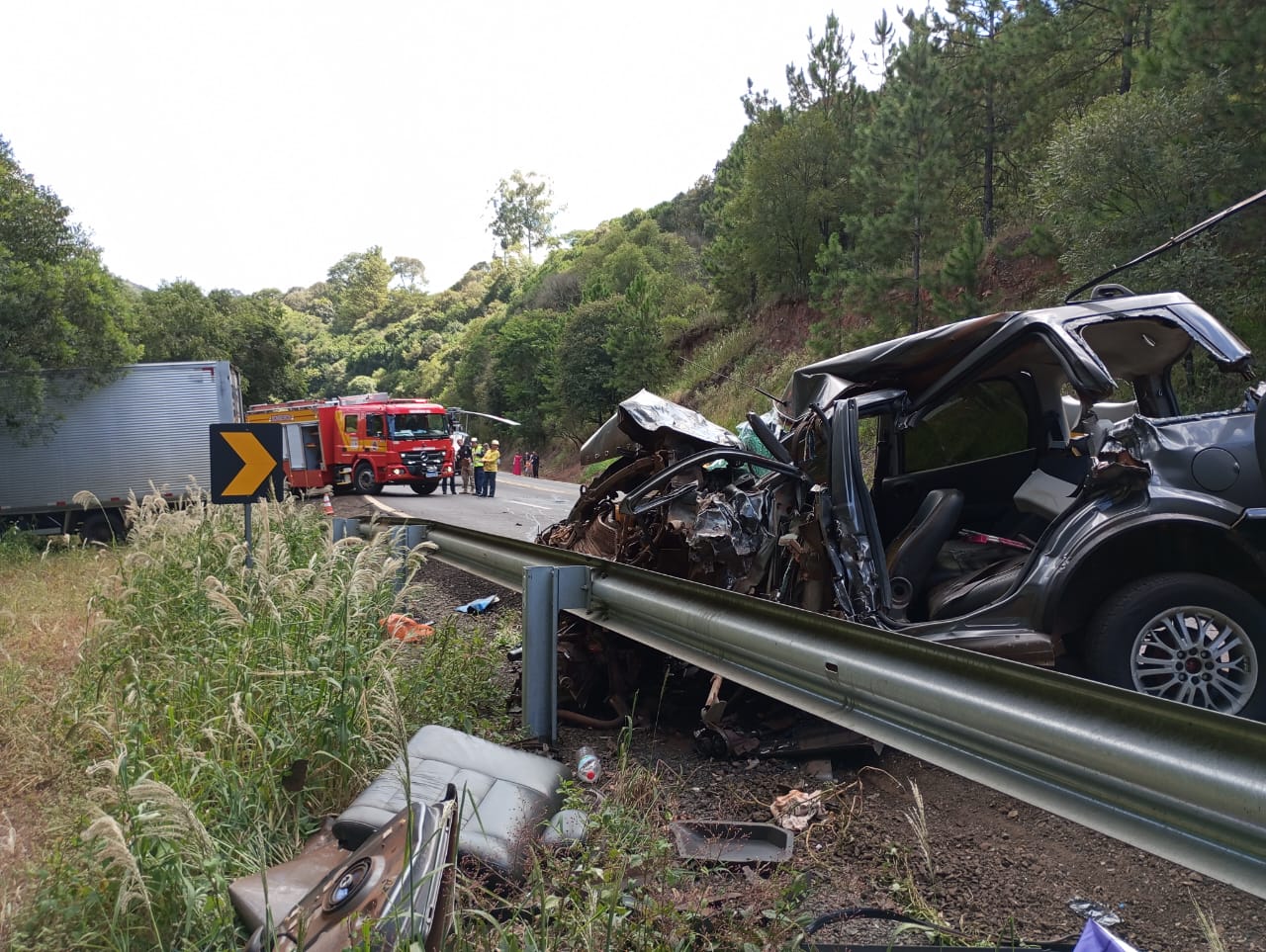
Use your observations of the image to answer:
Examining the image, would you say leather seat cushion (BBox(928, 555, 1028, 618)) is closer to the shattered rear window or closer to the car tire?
the car tire

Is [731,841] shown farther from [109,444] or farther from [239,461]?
[109,444]

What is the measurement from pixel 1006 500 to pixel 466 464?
26415 mm

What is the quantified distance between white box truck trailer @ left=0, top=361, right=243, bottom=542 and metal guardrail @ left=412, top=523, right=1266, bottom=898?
1699cm

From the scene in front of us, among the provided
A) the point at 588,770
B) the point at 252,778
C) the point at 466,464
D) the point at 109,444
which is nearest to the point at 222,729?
the point at 252,778

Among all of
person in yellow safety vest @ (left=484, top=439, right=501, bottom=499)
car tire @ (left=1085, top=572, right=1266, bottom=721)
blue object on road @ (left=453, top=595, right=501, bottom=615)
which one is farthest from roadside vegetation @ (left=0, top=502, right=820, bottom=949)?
person in yellow safety vest @ (left=484, top=439, right=501, bottom=499)

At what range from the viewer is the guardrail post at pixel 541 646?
414 cm

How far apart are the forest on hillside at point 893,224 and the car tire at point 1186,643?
12.7 m

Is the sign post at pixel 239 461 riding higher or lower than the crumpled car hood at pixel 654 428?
lower

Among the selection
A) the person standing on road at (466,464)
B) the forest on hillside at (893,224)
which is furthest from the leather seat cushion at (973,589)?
the person standing on road at (466,464)

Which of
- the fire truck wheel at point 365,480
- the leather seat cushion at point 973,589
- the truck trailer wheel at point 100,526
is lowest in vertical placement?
the fire truck wheel at point 365,480

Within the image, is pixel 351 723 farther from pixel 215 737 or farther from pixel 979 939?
pixel 979 939

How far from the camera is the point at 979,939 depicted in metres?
2.54

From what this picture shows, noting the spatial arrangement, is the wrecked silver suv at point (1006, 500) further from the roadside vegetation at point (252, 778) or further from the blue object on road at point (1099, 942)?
the blue object on road at point (1099, 942)

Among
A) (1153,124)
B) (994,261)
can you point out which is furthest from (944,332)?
(994,261)
